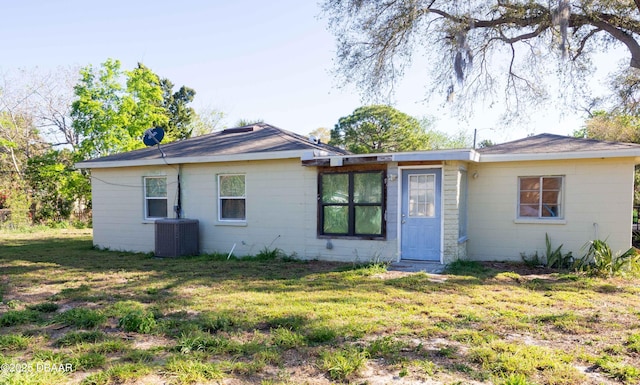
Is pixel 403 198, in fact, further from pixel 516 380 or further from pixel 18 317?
pixel 18 317

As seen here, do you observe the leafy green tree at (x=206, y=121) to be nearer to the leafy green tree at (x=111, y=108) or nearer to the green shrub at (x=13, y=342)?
the leafy green tree at (x=111, y=108)

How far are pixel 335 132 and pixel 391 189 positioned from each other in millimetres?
23913

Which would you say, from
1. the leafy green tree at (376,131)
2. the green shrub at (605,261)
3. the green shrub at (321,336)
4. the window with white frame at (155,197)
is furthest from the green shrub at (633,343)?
the leafy green tree at (376,131)

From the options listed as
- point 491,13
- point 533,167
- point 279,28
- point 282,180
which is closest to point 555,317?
point 533,167

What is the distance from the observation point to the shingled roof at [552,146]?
8.16 metres

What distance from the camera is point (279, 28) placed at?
42.6ft

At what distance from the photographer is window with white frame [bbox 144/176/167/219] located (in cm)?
1072

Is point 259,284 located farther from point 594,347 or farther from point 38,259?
point 38,259

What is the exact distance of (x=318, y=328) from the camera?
4.24 m

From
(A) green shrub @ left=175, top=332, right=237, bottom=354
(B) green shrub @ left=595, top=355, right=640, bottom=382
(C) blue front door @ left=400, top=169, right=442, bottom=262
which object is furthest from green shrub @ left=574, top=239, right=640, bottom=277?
(A) green shrub @ left=175, top=332, right=237, bottom=354

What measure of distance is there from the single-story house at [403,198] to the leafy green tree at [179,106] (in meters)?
18.9

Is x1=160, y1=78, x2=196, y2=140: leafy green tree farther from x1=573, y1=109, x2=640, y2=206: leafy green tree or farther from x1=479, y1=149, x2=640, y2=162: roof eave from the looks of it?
x1=573, y1=109, x2=640, y2=206: leafy green tree

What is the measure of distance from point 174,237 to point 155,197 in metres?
1.83

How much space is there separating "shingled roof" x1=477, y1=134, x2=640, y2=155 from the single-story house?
0.03 metres
